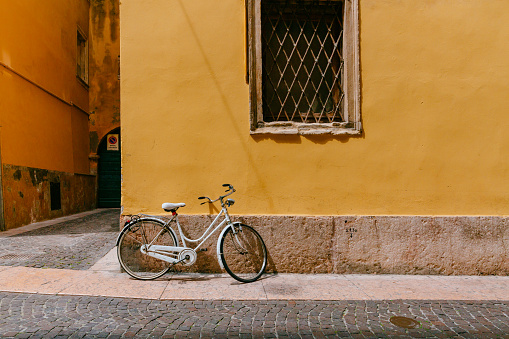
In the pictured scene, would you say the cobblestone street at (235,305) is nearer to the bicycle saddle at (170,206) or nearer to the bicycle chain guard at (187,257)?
the bicycle chain guard at (187,257)

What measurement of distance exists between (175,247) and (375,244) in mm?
2719

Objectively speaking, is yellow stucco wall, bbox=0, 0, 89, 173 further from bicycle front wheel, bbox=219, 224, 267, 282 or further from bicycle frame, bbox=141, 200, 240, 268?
bicycle front wheel, bbox=219, 224, 267, 282

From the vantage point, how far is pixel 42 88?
32.4 feet

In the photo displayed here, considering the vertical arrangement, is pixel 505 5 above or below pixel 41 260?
above

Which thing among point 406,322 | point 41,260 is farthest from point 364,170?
point 41,260

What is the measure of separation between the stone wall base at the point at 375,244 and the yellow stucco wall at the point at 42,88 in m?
6.18

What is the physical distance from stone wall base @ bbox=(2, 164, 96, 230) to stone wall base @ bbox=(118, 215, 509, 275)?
550 cm

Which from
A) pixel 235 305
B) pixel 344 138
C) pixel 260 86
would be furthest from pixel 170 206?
pixel 344 138

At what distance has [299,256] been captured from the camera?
5.02 m

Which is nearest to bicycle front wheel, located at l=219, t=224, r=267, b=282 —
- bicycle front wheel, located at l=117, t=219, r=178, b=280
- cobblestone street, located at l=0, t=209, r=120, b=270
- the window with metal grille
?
bicycle front wheel, located at l=117, t=219, r=178, b=280

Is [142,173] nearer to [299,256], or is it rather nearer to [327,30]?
[299,256]

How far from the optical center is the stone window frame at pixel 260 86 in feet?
16.9

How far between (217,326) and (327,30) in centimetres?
433

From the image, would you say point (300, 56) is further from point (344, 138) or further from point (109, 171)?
point (109, 171)
